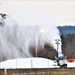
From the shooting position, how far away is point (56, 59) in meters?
3.11

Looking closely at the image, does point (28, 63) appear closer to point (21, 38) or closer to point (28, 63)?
point (28, 63)

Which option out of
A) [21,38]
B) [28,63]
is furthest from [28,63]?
[21,38]

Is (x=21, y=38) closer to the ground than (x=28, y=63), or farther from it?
farther from it

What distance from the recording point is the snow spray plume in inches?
122

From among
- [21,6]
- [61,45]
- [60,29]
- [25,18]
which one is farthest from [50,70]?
[21,6]

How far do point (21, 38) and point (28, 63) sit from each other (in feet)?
1.26

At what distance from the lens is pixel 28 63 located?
309 centimetres

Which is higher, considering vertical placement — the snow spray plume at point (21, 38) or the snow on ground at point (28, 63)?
the snow spray plume at point (21, 38)

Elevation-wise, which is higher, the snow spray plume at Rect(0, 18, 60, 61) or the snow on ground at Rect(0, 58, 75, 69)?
the snow spray plume at Rect(0, 18, 60, 61)

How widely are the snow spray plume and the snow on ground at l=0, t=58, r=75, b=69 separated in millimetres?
61

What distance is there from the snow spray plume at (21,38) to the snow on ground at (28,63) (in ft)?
0.20

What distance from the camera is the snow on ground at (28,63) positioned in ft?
10.1

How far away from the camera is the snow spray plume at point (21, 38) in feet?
10.2

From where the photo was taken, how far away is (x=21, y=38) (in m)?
3.12
